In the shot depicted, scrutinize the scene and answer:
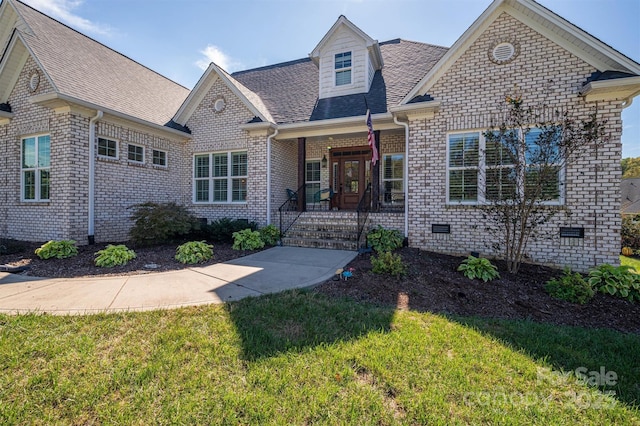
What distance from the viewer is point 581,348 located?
3150mm

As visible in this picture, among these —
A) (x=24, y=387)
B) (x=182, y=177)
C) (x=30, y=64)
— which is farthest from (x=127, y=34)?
(x=24, y=387)

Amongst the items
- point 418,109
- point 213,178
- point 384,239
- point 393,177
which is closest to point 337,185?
point 393,177

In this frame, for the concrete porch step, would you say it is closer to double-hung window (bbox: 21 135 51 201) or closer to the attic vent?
the attic vent

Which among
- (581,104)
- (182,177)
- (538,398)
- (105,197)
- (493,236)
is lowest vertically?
(538,398)

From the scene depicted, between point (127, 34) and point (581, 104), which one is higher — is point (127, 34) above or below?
above

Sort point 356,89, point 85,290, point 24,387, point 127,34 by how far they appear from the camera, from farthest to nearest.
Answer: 1. point 356,89
2. point 127,34
3. point 85,290
4. point 24,387

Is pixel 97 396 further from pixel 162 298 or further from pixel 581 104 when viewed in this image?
pixel 581 104

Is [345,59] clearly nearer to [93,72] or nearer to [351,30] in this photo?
[351,30]

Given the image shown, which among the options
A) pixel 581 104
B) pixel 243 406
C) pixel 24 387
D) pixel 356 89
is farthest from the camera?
pixel 356 89

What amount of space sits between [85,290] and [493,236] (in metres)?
8.44

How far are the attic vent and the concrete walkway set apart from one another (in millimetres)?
6244

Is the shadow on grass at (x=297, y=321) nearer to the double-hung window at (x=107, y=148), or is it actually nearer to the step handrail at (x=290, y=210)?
the step handrail at (x=290, y=210)

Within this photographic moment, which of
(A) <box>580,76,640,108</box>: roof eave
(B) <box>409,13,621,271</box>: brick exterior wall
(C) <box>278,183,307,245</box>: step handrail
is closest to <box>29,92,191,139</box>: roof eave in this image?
(C) <box>278,183,307,245</box>: step handrail

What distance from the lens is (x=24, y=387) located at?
231 centimetres
